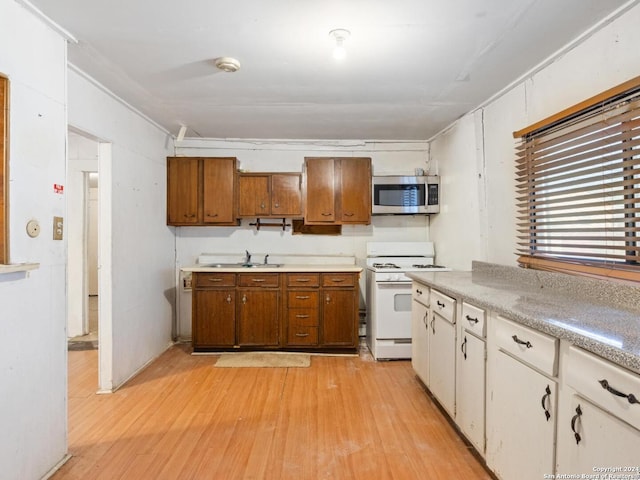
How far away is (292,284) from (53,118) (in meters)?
2.40

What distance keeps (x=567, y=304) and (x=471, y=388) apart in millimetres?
678

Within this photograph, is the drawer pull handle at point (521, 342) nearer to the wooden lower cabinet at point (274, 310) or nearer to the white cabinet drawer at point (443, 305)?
the white cabinet drawer at point (443, 305)

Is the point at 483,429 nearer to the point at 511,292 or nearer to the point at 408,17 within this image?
the point at 511,292

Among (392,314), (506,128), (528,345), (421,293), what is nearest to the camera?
(528,345)

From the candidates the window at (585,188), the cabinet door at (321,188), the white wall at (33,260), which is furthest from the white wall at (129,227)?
the window at (585,188)

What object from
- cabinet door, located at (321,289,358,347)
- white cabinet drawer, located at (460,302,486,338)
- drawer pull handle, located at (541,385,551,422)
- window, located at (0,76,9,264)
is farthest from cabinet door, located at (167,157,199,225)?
drawer pull handle, located at (541,385,551,422)

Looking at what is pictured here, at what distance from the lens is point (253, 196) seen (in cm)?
392

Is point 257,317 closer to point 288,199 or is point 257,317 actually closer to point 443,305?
point 288,199

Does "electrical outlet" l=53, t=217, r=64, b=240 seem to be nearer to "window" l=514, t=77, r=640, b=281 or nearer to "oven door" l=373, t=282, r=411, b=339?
"oven door" l=373, t=282, r=411, b=339

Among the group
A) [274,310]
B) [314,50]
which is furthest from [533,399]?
[274,310]

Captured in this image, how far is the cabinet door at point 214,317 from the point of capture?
365cm

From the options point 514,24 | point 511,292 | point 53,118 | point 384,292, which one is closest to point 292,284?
point 384,292

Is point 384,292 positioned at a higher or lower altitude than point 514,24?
lower

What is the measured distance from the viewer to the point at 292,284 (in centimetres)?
366
